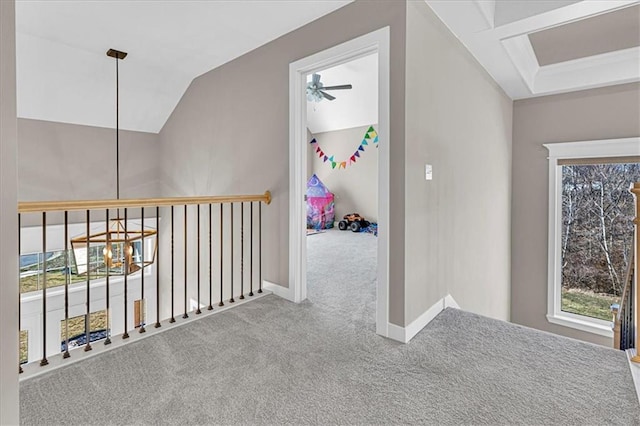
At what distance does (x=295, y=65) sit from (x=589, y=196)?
414 centimetres

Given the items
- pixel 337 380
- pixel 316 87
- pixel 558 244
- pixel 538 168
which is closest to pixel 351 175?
pixel 316 87

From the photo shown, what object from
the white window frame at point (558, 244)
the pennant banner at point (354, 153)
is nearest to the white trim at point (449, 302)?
the white window frame at point (558, 244)

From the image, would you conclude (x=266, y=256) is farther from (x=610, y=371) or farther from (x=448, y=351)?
(x=610, y=371)

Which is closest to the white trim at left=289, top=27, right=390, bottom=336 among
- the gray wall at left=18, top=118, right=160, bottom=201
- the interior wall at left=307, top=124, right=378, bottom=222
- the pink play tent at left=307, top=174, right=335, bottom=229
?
the gray wall at left=18, top=118, right=160, bottom=201

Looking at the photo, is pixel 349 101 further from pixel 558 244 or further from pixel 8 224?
pixel 8 224

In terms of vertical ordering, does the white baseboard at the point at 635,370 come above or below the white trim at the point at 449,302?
below

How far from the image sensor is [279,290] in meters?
3.03

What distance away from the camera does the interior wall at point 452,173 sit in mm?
2242

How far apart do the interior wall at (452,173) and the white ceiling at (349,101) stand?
2029 millimetres

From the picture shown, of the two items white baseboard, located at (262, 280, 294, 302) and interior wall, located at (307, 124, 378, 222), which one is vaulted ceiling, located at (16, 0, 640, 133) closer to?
white baseboard, located at (262, 280, 294, 302)

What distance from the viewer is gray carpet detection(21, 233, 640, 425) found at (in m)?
1.48

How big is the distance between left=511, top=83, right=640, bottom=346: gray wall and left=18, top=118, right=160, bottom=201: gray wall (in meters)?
5.48

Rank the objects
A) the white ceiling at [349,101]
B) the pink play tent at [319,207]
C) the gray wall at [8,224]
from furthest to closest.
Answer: the pink play tent at [319,207], the white ceiling at [349,101], the gray wall at [8,224]

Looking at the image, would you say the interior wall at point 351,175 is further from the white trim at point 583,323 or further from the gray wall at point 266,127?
the gray wall at point 266,127
